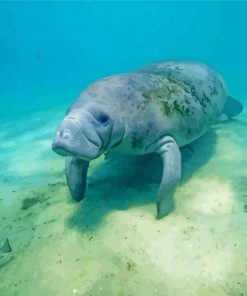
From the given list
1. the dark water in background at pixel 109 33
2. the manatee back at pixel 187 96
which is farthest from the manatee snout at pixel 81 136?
the dark water in background at pixel 109 33

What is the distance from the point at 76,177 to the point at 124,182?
989 mm

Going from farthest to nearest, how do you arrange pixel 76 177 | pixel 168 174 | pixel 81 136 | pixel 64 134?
1. pixel 76 177
2. pixel 168 174
3. pixel 81 136
4. pixel 64 134

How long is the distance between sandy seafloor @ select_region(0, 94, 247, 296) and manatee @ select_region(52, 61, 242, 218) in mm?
465

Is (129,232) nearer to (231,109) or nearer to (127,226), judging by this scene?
(127,226)

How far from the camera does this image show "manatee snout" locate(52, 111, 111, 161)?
4.65m

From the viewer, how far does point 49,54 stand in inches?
5212

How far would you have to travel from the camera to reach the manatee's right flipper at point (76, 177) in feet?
20.4

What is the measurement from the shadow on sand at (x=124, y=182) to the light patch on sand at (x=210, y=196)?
0.34m

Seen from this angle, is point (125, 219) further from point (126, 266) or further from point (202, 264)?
point (202, 264)

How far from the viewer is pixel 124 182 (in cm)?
679

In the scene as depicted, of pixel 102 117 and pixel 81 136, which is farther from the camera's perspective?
pixel 102 117

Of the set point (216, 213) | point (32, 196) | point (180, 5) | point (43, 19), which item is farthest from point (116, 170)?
point (43, 19)

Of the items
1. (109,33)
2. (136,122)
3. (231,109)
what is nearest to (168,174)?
(136,122)

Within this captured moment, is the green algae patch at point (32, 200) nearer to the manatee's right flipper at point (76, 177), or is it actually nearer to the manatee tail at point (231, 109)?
the manatee's right flipper at point (76, 177)
